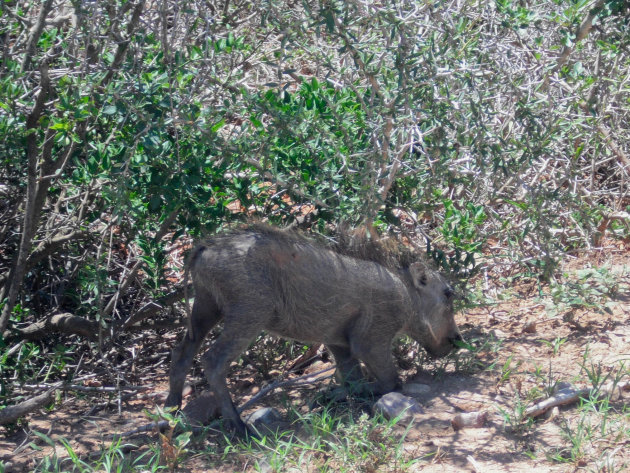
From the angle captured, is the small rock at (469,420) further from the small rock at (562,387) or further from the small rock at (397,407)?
the small rock at (562,387)

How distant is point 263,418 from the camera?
14.7 feet

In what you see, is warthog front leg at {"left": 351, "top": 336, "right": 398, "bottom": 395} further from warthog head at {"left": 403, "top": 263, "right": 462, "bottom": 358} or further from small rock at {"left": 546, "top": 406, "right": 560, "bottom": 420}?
small rock at {"left": 546, "top": 406, "right": 560, "bottom": 420}

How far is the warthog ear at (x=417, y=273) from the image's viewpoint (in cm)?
515

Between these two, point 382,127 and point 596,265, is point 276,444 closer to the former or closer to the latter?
point 382,127

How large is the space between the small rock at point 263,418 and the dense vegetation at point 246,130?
1.15 metres

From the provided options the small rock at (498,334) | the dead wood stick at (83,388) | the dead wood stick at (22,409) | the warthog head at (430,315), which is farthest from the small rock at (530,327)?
the dead wood stick at (22,409)

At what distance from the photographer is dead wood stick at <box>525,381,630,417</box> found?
4.07 meters

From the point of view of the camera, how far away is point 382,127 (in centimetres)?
421

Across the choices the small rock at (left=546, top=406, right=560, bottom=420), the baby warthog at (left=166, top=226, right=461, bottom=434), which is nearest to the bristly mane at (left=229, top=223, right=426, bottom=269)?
the baby warthog at (left=166, top=226, right=461, bottom=434)

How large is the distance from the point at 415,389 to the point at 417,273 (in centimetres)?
83

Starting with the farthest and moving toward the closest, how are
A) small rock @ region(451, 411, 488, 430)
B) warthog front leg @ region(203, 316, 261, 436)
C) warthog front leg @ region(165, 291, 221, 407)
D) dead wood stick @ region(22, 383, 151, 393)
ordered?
dead wood stick @ region(22, 383, 151, 393) < warthog front leg @ region(165, 291, 221, 407) < warthog front leg @ region(203, 316, 261, 436) < small rock @ region(451, 411, 488, 430)

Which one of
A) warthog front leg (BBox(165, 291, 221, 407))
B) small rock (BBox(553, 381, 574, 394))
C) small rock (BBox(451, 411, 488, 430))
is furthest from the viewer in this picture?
warthog front leg (BBox(165, 291, 221, 407))

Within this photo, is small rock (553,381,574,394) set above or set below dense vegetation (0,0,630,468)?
below

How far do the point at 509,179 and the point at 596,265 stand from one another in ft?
5.08
